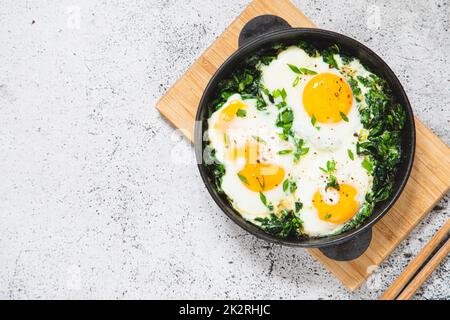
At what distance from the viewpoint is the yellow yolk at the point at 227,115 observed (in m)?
2.45

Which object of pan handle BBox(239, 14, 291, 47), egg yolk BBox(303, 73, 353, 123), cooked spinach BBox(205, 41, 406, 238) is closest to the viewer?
egg yolk BBox(303, 73, 353, 123)

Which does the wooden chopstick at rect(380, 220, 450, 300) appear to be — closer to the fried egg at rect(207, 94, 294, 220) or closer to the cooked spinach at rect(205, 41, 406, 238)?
the cooked spinach at rect(205, 41, 406, 238)

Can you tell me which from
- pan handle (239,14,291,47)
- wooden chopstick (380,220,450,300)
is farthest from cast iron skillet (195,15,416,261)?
wooden chopstick (380,220,450,300)

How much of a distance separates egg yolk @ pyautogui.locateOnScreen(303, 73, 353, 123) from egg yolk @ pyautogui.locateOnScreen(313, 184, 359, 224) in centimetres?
31

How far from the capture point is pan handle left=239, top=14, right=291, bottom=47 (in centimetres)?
258

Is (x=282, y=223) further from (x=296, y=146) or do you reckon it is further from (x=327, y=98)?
(x=327, y=98)

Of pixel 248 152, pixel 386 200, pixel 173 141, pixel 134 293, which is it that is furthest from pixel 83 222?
pixel 386 200

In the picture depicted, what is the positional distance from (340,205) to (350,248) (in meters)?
0.31

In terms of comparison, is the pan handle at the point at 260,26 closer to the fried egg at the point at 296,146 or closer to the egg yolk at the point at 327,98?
the fried egg at the point at 296,146

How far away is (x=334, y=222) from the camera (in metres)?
2.43

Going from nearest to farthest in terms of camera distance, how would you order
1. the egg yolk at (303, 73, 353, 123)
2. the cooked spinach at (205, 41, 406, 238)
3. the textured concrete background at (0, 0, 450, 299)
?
the egg yolk at (303, 73, 353, 123) < the cooked spinach at (205, 41, 406, 238) < the textured concrete background at (0, 0, 450, 299)

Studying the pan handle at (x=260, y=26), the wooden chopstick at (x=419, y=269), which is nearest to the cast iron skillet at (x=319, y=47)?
the pan handle at (x=260, y=26)

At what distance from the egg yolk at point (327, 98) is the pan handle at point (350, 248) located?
1.91ft

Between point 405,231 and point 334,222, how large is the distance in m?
0.42
